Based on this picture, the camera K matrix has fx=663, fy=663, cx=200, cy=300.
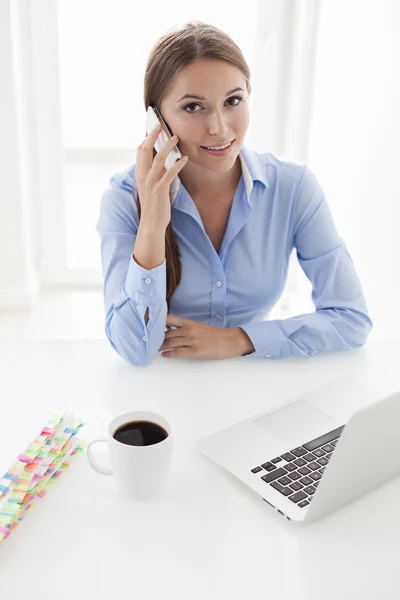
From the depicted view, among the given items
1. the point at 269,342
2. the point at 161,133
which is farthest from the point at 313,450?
the point at 161,133

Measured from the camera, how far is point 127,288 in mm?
1330

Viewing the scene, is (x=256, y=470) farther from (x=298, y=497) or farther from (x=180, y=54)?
(x=180, y=54)

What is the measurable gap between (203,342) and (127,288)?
22 cm

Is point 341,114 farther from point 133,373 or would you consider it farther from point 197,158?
point 133,373

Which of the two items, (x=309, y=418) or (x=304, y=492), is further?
(x=309, y=418)

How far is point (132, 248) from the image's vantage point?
1405 millimetres

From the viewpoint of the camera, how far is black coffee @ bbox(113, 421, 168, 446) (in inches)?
33.3

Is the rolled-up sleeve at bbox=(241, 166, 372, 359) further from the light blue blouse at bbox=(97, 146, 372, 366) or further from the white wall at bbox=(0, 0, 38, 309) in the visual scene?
the white wall at bbox=(0, 0, 38, 309)

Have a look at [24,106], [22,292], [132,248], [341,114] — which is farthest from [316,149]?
[132,248]

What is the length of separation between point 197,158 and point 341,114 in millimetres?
1291

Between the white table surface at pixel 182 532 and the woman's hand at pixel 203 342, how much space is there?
0.38ft

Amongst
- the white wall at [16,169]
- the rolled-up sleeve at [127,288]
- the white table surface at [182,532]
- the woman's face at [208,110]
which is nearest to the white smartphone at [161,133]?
the woman's face at [208,110]

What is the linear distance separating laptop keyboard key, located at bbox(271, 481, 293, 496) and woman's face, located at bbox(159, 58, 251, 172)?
75 cm

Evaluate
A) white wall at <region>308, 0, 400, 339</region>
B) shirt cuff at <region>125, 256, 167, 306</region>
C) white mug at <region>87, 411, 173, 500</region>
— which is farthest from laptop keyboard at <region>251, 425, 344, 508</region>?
white wall at <region>308, 0, 400, 339</region>
